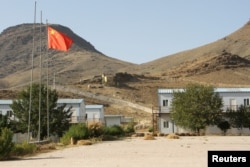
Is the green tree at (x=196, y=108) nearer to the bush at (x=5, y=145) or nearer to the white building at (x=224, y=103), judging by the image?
the white building at (x=224, y=103)

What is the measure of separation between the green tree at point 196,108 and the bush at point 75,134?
2064 cm

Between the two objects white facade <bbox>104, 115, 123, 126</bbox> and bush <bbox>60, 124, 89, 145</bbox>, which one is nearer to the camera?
bush <bbox>60, 124, 89, 145</bbox>

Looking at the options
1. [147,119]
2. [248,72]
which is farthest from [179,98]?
[248,72]

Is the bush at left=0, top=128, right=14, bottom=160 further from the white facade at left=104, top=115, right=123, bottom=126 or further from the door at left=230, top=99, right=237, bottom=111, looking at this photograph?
the white facade at left=104, top=115, right=123, bottom=126

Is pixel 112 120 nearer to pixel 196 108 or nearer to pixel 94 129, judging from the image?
pixel 196 108

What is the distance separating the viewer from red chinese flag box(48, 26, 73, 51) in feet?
110

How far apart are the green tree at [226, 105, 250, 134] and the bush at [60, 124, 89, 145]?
89.2 ft

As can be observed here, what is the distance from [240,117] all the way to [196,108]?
23.0 ft

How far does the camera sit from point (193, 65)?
6683 inches

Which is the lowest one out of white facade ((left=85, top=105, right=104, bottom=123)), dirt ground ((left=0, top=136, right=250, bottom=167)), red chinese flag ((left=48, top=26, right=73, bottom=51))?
dirt ground ((left=0, top=136, right=250, bottom=167))

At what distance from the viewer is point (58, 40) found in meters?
33.9

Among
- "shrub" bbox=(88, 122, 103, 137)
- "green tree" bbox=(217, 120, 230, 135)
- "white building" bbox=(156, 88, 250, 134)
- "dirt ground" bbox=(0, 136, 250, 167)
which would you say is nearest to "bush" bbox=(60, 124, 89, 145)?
"shrub" bbox=(88, 122, 103, 137)

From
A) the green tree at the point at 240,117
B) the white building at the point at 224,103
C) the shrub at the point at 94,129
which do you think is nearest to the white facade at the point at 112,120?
the white building at the point at 224,103

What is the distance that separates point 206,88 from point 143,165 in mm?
44432
